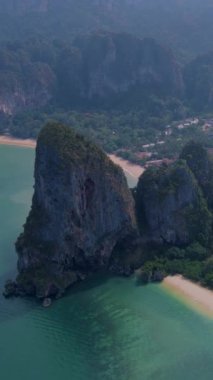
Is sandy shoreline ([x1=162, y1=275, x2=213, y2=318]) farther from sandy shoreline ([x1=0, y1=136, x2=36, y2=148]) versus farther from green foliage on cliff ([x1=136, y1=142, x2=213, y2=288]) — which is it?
sandy shoreline ([x1=0, y1=136, x2=36, y2=148])

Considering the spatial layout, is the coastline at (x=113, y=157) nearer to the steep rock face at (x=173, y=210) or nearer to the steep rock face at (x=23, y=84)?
the steep rock face at (x=23, y=84)

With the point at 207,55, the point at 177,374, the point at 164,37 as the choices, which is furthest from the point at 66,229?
the point at 164,37

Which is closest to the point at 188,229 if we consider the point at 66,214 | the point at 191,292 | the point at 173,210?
the point at 173,210

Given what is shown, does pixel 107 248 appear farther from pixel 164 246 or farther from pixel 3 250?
pixel 3 250

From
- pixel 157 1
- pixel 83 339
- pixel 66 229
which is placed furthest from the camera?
pixel 157 1

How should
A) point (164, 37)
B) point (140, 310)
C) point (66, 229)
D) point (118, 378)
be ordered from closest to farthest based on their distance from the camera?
point (118, 378) < point (140, 310) < point (66, 229) < point (164, 37)

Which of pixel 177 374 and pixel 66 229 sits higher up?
pixel 66 229

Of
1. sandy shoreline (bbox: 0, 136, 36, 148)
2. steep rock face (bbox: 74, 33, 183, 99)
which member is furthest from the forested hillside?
sandy shoreline (bbox: 0, 136, 36, 148)

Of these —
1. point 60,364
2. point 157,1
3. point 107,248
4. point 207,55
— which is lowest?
point 60,364
